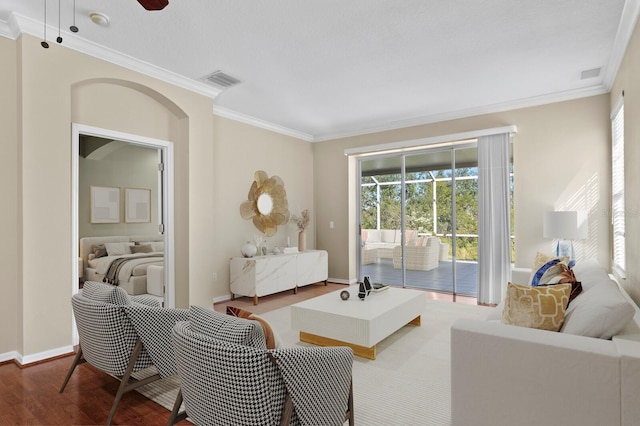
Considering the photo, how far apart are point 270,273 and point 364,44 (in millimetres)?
3277

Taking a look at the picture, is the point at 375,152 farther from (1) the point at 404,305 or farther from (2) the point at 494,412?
(2) the point at 494,412

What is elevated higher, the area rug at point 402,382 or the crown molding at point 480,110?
the crown molding at point 480,110

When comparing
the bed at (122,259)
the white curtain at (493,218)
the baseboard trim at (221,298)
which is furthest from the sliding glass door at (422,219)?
the bed at (122,259)

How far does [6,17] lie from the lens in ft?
9.48

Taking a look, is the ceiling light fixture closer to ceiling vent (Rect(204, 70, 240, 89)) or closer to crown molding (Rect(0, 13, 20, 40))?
Result: crown molding (Rect(0, 13, 20, 40))

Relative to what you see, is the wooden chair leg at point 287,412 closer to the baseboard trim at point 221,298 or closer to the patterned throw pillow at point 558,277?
the patterned throw pillow at point 558,277

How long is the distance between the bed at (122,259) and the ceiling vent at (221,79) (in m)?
2.80

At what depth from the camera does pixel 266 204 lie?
584 centimetres

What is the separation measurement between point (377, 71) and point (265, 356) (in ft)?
10.9

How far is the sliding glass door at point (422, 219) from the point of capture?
5367 millimetres

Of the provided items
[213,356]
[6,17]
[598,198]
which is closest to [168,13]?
[6,17]

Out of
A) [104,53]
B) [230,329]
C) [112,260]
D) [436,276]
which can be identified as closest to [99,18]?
[104,53]


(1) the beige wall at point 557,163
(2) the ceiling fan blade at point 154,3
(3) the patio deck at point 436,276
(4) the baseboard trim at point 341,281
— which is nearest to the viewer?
(2) the ceiling fan blade at point 154,3

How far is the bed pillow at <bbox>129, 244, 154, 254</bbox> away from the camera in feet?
20.7
